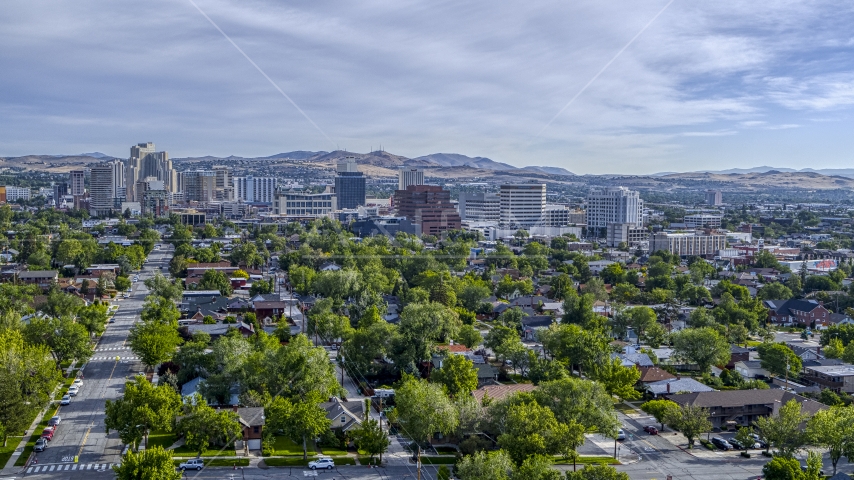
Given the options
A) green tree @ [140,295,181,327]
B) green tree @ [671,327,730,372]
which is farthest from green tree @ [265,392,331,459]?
green tree @ [671,327,730,372]

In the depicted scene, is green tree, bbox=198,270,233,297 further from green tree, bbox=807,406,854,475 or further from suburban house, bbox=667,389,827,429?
green tree, bbox=807,406,854,475

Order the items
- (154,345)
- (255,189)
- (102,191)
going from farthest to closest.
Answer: (255,189) < (102,191) < (154,345)

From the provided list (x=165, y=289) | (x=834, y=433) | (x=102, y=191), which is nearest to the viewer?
(x=834, y=433)

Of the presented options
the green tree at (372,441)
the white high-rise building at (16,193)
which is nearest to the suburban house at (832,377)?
the green tree at (372,441)

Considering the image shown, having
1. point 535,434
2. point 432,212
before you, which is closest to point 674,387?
point 535,434

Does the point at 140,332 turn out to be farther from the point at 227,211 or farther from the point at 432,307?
the point at 227,211

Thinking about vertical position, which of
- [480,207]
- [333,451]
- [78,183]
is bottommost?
[333,451]

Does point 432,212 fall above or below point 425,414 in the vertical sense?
above

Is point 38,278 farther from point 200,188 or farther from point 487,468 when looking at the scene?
point 200,188
